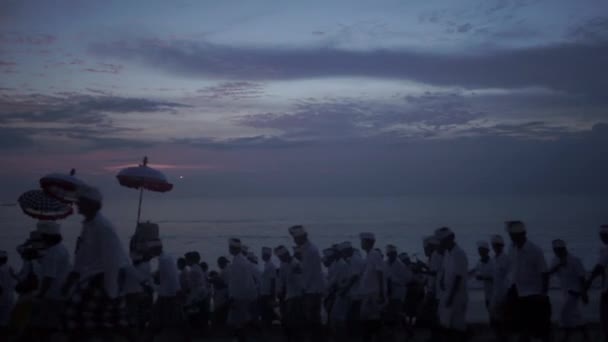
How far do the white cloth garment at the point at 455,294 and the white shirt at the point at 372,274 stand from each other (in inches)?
52.7

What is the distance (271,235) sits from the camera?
60656 mm

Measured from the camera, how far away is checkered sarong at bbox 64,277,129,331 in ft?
19.8

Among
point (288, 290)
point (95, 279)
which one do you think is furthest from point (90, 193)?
point (288, 290)

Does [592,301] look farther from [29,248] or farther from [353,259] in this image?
[29,248]

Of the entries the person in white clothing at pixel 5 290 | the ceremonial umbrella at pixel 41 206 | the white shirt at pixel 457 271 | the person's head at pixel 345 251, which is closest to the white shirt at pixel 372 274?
the person's head at pixel 345 251

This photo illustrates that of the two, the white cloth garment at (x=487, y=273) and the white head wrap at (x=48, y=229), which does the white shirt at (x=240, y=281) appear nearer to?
the white head wrap at (x=48, y=229)

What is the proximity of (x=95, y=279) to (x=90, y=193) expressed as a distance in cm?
85

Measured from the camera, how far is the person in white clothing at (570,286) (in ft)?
31.7

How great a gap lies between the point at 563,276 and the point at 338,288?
3451 millimetres

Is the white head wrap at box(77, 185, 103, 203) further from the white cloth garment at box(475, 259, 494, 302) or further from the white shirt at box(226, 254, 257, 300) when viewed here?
the white cloth garment at box(475, 259, 494, 302)

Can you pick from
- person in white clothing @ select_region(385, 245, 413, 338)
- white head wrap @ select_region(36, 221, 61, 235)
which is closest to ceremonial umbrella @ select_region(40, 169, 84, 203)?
white head wrap @ select_region(36, 221, 61, 235)

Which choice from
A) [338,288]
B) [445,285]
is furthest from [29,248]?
[445,285]

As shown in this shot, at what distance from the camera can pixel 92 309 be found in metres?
6.08

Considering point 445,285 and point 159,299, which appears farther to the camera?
point 159,299
